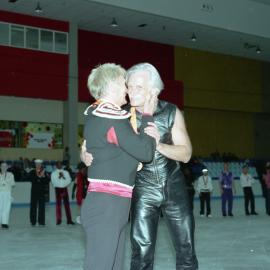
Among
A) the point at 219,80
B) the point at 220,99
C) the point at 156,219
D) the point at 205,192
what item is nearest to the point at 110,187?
the point at 156,219

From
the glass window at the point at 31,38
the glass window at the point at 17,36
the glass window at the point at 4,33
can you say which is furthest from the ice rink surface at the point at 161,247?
the glass window at the point at 31,38

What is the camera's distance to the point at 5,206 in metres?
12.1

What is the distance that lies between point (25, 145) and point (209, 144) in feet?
39.9

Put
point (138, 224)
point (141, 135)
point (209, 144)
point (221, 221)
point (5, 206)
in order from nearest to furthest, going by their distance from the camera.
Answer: point (141, 135), point (138, 224), point (5, 206), point (221, 221), point (209, 144)

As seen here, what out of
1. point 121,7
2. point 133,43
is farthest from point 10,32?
point 133,43

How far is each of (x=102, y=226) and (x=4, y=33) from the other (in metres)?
21.0

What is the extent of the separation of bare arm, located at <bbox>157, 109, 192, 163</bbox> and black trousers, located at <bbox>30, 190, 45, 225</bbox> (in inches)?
365

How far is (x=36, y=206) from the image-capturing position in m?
12.4

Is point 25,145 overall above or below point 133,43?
below

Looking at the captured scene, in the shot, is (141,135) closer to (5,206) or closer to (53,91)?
(5,206)

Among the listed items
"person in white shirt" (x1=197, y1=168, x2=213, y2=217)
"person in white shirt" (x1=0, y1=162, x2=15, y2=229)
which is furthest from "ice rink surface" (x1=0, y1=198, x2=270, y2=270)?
"person in white shirt" (x1=197, y1=168, x2=213, y2=217)

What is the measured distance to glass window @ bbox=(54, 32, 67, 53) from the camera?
24344 millimetres

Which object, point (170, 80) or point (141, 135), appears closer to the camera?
point (141, 135)

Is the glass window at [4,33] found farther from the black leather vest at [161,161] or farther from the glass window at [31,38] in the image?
the black leather vest at [161,161]
